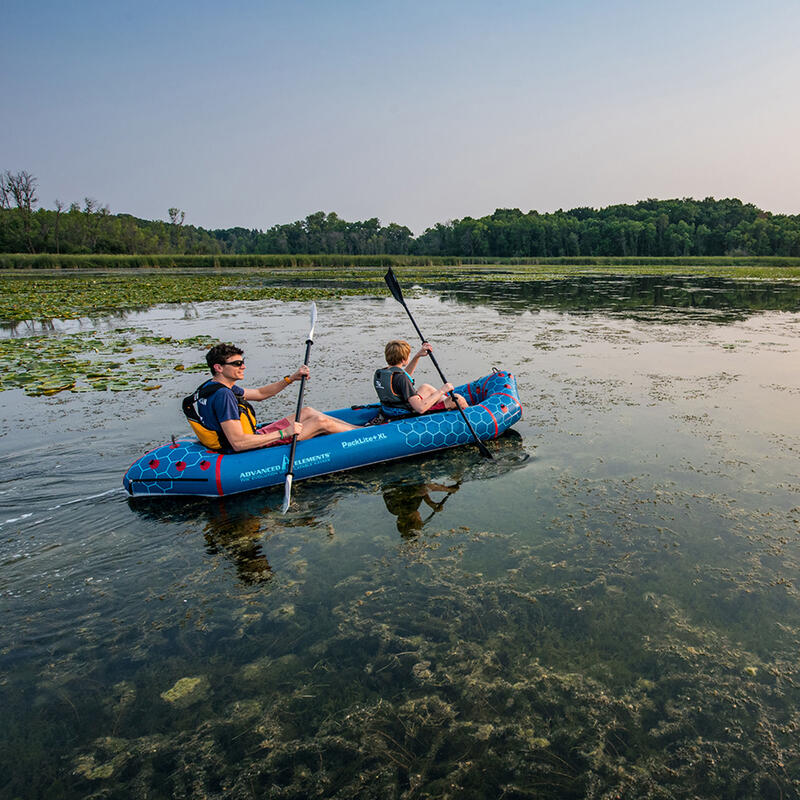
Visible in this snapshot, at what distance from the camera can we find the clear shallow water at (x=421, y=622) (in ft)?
6.81

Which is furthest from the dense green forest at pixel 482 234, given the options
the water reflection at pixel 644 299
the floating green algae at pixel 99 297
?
the water reflection at pixel 644 299

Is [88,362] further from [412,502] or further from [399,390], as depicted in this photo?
[412,502]

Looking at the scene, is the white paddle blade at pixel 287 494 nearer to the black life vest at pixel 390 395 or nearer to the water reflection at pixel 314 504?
the water reflection at pixel 314 504

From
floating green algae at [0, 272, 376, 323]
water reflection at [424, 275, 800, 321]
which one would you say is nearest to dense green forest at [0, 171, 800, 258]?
floating green algae at [0, 272, 376, 323]

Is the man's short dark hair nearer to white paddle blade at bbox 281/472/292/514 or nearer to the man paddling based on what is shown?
the man paddling

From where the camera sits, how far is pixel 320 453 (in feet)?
15.3

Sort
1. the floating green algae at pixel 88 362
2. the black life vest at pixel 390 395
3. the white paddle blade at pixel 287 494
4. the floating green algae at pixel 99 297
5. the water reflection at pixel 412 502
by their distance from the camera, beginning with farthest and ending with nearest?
the floating green algae at pixel 99 297 → the floating green algae at pixel 88 362 → the black life vest at pixel 390 395 → the white paddle blade at pixel 287 494 → the water reflection at pixel 412 502

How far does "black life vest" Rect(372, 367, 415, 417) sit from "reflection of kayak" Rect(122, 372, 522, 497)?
0.20 meters

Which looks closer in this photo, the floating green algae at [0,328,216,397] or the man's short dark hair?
the man's short dark hair

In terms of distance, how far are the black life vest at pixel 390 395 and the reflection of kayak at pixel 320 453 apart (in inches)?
7.7

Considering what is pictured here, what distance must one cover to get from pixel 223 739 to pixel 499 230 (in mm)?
107595

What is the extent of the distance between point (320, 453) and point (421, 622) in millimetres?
2114

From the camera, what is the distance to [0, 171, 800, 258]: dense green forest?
65500 millimetres

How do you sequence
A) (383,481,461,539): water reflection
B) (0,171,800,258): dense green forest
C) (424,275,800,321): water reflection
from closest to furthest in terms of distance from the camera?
(383,481,461,539): water reflection
(424,275,800,321): water reflection
(0,171,800,258): dense green forest
